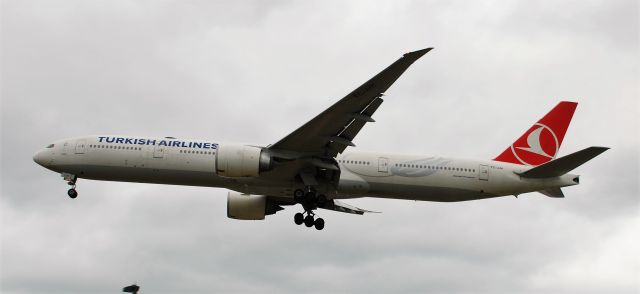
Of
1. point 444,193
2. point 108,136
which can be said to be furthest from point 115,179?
point 444,193

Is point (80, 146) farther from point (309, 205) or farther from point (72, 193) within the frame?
point (309, 205)

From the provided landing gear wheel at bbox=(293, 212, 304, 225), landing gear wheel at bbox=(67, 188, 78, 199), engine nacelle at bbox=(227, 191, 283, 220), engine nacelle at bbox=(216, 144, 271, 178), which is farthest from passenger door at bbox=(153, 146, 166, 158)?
landing gear wheel at bbox=(293, 212, 304, 225)

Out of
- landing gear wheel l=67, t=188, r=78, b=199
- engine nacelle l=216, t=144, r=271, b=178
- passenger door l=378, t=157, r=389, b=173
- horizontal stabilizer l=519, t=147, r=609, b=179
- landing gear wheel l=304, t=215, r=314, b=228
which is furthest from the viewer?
landing gear wheel l=304, t=215, r=314, b=228

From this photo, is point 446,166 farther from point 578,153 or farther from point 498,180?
point 578,153

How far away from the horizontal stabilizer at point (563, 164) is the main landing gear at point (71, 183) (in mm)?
19762

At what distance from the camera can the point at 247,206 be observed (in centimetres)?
4456

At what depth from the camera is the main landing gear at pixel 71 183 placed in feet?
135

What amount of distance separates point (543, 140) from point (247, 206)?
14416 millimetres

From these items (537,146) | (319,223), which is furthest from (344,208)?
(537,146)

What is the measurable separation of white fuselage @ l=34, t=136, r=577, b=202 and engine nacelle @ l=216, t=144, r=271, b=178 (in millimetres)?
1797

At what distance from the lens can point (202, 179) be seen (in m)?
39.4

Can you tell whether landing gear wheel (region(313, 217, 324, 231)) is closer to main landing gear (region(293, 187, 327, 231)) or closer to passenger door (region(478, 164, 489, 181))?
main landing gear (region(293, 187, 327, 231))

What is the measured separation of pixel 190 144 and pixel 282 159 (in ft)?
14.0

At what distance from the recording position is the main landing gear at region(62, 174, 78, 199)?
135 feet
